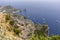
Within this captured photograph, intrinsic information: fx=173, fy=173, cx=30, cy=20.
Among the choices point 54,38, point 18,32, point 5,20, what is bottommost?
point 54,38

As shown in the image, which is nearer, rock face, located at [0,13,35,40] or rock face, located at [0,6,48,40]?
rock face, located at [0,6,48,40]

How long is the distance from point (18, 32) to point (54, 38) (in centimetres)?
342

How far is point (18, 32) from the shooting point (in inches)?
553

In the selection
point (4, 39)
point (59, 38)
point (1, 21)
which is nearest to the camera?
point (4, 39)

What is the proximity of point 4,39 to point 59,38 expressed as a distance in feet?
22.3

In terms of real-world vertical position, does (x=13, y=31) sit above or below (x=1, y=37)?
below

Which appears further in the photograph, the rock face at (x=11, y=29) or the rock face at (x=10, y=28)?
the rock face at (x=10, y=28)

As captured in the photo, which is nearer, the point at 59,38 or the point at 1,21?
the point at 1,21

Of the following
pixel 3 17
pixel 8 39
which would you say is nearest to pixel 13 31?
pixel 3 17

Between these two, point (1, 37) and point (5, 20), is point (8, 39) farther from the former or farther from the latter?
point (5, 20)

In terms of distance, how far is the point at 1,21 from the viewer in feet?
44.1

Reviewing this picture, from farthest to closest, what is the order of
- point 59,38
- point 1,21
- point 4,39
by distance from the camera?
point 59,38 → point 1,21 → point 4,39

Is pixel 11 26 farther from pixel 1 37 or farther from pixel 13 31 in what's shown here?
pixel 1 37

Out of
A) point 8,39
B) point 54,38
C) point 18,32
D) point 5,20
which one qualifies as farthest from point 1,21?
point 54,38
